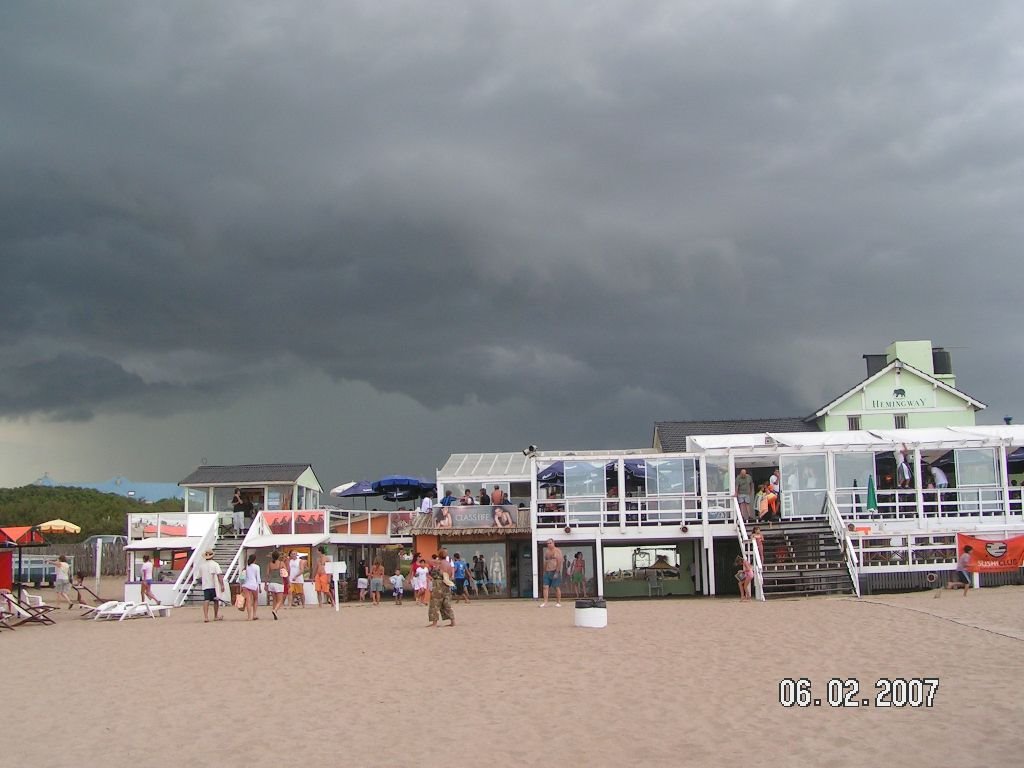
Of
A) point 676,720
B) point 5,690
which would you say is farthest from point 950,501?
point 5,690

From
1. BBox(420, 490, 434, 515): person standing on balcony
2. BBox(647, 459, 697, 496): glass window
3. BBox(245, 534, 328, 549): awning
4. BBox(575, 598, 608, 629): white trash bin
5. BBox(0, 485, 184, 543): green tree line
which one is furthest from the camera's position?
BBox(0, 485, 184, 543): green tree line

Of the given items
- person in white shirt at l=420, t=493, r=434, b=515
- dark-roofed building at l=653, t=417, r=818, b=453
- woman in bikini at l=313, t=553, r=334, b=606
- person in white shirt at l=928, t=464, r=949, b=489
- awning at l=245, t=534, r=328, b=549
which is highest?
dark-roofed building at l=653, t=417, r=818, b=453

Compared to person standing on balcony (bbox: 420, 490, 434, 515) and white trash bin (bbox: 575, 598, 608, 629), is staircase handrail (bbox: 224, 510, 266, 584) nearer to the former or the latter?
person standing on balcony (bbox: 420, 490, 434, 515)

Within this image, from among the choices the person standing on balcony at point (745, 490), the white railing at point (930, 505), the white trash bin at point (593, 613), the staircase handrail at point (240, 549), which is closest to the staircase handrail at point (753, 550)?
the person standing on balcony at point (745, 490)

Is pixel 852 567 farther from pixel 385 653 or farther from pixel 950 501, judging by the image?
pixel 385 653

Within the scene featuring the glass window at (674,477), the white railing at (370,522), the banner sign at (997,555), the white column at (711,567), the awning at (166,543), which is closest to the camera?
the banner sign at (997,555)

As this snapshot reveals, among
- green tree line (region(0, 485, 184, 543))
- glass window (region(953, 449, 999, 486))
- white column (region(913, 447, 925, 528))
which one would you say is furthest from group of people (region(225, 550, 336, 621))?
green tree line (region(0, 485, 184, 543))

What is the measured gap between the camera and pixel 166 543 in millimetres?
30938

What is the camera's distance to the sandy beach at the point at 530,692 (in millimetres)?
8266

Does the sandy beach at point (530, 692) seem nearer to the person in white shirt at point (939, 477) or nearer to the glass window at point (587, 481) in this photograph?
the person in white shirt at point (939, 477)

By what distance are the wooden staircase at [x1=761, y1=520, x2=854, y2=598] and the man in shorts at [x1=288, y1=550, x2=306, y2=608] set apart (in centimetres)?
1177

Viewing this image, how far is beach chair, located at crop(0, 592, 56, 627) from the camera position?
21.6 m

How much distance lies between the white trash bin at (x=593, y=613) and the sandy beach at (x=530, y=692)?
0.34 m

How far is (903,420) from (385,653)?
30.2 metres
